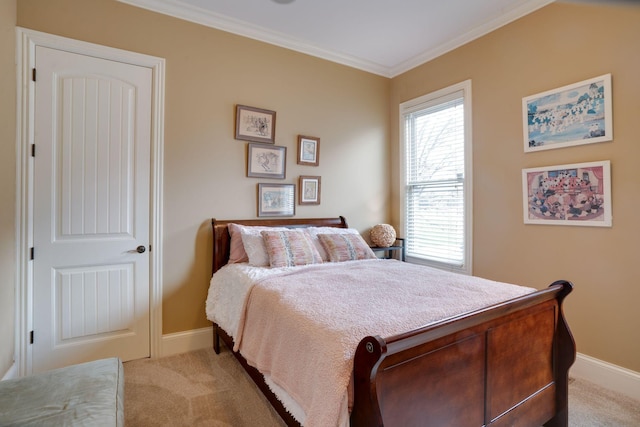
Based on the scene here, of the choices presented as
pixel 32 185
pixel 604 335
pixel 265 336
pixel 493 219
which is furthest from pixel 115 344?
pixel 604 335

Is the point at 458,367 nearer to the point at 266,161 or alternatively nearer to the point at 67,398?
the point at 67,398

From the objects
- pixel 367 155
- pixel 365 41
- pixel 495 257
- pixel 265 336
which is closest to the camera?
pixel 265 336

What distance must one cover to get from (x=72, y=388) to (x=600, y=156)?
3314mm

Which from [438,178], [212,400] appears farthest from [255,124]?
[212,400]

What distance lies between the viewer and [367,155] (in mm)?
3766

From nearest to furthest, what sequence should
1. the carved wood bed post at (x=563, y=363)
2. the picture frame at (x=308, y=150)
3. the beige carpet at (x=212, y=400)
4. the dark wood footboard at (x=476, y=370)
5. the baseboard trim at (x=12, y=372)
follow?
the dark wood footboard at (x=476, y=370) < the carved wood bed post at (x=563, y=363) < the beige carpet at (x=212, y=400) < the baseboard trim at (x=12, y=372) < the picture frame at (x=308, y=150)

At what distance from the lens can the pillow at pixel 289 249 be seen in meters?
2.51

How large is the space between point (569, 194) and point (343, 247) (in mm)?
1771

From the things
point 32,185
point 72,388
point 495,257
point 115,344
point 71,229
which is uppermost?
point 32,185

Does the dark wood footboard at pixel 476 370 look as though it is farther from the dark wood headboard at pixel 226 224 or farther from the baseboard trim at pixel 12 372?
the baseboard trim at pixel 12 372

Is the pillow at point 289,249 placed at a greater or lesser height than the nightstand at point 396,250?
greater

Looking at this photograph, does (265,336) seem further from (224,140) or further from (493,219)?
(493,219)

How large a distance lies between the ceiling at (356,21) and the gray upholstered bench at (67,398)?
8.62 ft

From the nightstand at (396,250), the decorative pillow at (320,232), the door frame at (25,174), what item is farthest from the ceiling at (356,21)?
the nightstand at (396,250)
